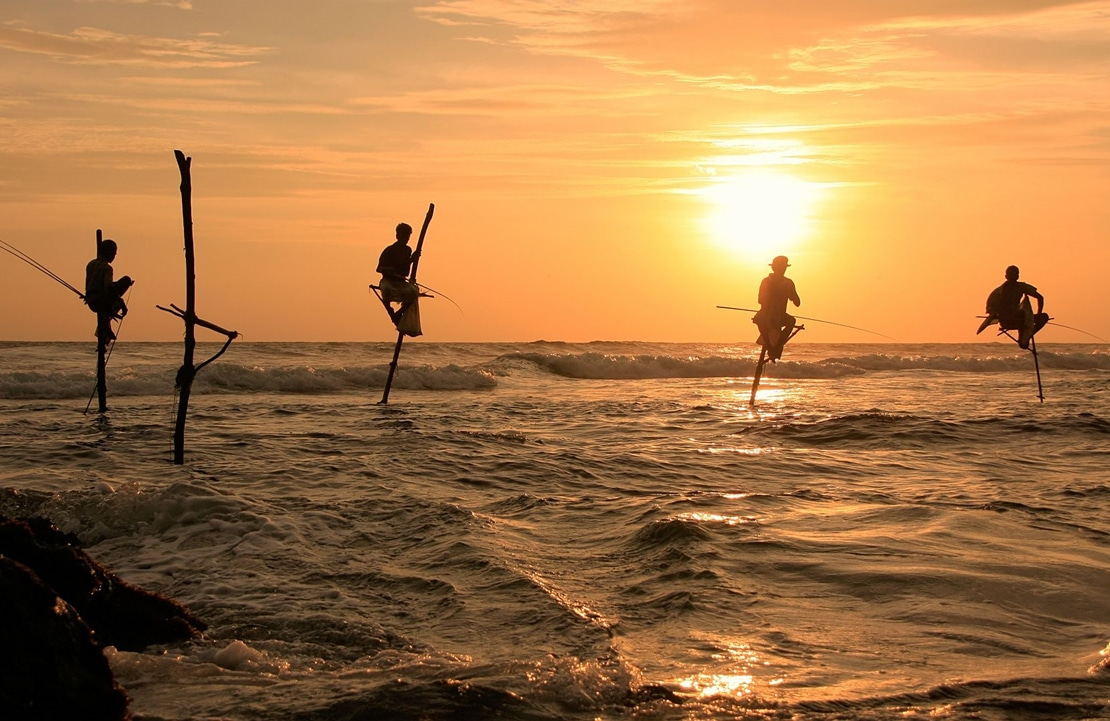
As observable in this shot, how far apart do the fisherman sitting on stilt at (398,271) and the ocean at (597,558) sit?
7.66ft

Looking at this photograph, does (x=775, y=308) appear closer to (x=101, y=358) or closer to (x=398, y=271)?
(x=398, y=271)

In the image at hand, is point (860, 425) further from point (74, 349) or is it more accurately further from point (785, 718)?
point (74, 349)

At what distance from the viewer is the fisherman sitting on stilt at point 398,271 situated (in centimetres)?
1944

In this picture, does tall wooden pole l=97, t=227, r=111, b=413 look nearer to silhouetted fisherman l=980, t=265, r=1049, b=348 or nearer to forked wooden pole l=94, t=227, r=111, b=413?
forked wooden pole l=94, t=227, r=111, b=413

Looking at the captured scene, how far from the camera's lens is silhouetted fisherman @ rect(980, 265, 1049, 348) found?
824 inches

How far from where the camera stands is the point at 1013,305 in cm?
2103

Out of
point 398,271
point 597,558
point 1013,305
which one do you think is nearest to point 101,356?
point 398,271

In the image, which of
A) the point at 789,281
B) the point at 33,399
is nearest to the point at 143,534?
the point at 789,281

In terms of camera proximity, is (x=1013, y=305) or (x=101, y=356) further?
(x=1013, y=305)

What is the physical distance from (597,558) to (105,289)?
1217cm

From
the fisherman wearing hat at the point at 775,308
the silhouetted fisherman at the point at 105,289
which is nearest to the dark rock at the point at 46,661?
the silhouetted fisherman at the point at 105,289

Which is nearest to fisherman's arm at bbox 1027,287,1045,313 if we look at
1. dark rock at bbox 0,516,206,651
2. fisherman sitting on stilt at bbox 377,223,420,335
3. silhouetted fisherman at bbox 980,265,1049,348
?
silhouetted fisherman at bbox 980,265,1049,348

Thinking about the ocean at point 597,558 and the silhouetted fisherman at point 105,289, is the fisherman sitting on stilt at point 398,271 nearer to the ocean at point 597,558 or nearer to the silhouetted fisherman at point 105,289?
the ocean at point 597,558

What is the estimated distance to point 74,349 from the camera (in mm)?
38656
